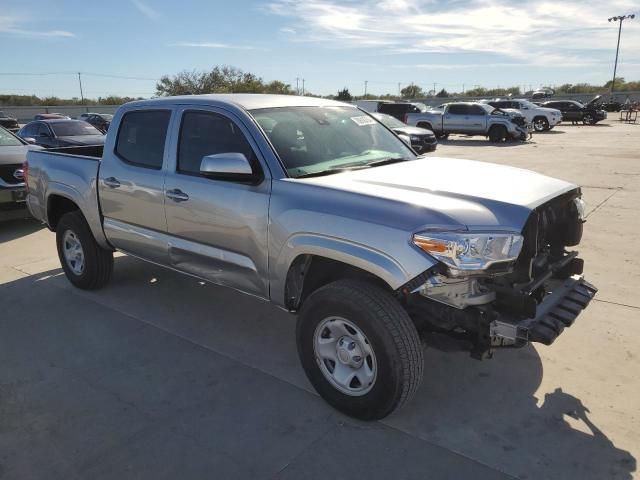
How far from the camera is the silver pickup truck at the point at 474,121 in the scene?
2269 cm

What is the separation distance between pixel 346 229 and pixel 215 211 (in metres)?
1.17

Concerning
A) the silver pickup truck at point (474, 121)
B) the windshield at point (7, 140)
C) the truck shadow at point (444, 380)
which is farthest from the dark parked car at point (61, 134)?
the silver pickup truck at point (474, 121)

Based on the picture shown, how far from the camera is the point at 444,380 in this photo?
3.57 meters

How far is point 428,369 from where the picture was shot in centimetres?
372

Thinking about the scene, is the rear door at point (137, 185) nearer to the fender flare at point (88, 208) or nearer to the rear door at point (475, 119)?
the fender flare at point (88, 208)

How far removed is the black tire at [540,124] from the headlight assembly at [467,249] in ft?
95.6

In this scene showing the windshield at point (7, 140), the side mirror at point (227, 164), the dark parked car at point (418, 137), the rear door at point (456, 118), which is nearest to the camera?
the side mirror at point (227, 164)

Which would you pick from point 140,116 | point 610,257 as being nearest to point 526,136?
point 610,257

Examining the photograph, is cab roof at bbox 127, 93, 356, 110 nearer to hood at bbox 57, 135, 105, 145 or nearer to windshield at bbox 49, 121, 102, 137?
hood at bbox 57, 135, 105, 145

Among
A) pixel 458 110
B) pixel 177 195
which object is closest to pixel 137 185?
pixel 177 195

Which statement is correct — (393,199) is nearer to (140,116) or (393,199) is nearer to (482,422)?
(482,422)

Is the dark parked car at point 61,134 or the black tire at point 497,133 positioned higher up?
the dark parked car at point 61,134

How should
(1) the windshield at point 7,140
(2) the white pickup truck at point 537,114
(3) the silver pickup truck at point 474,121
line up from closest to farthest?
1. (1) the windshield at point 7,140
2. (3) the silver pickup truck at point 474,121
3. (2) the white pickup truck at point 537,114

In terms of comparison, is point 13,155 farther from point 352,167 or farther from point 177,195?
point 352,167
